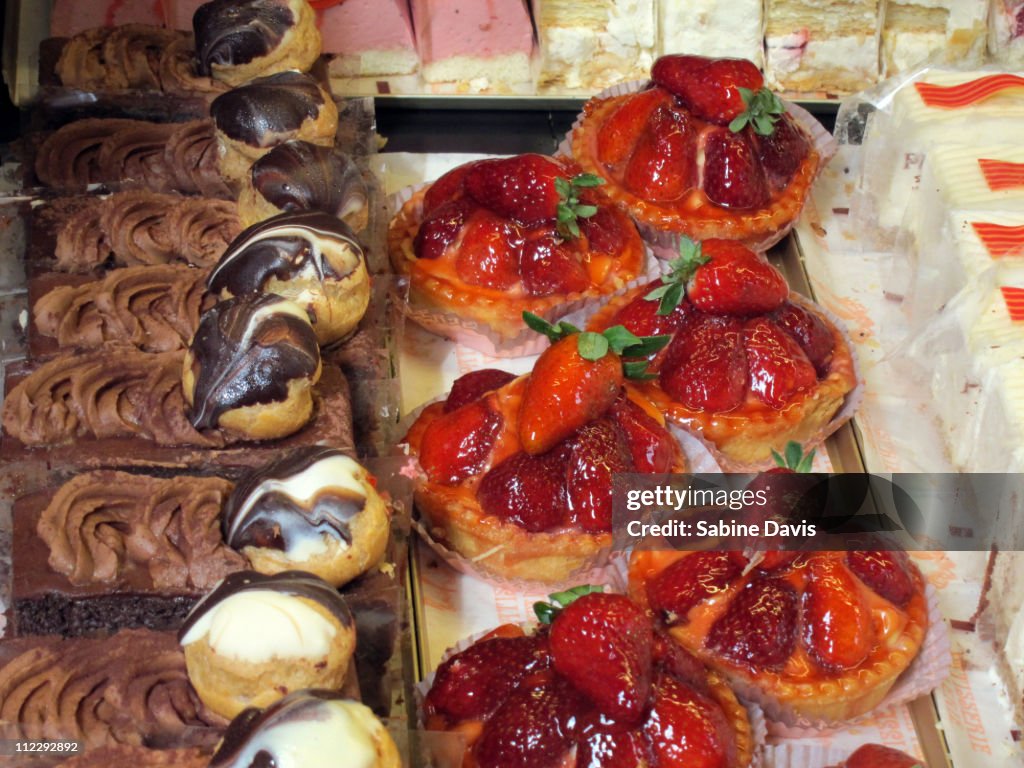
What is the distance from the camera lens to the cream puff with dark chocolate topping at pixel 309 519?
2402 millimetres

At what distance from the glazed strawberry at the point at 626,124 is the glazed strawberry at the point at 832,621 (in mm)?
1646

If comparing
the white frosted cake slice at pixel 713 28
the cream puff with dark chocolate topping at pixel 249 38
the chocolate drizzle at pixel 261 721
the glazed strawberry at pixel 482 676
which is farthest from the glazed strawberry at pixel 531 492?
the white frosted cake slice at pixel 713 28

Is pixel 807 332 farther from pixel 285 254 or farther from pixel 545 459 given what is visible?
pixel 285 254

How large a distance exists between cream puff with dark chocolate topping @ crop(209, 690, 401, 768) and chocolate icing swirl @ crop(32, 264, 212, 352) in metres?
1.22

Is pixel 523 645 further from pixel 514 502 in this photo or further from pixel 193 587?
pixel 193 587

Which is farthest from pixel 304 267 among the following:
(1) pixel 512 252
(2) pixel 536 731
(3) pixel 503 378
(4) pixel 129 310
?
(2) pixel 536 731

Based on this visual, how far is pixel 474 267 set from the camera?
360 cm

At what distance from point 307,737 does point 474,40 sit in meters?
2.98

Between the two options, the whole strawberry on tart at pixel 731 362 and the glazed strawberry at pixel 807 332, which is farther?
the glazed strawberry at pixel 807 332

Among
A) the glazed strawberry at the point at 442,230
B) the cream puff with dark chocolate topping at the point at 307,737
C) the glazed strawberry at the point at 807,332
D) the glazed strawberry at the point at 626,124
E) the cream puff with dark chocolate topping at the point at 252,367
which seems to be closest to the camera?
the cream puff with dark chocolate topping at the point at 307,737

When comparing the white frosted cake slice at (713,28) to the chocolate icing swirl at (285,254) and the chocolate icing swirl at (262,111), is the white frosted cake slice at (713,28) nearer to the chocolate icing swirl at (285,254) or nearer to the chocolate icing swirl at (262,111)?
the chocolate icing swirl at (262,111)

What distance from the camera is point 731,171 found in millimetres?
3758

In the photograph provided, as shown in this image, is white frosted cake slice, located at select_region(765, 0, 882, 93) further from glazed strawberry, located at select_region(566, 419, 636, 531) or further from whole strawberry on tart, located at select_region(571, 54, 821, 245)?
glazed strawberry, located at select_region(566, 419, 636, 531)

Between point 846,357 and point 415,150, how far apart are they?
1618 mm
